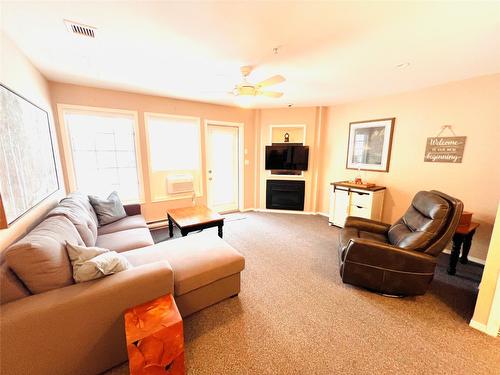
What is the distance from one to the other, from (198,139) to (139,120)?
1070 millimetres

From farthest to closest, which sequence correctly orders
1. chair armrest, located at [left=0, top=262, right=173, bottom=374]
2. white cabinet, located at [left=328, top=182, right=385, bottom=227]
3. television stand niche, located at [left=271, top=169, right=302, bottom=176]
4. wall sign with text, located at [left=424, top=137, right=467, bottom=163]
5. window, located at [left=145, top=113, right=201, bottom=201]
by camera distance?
1. television stand niche, located at [left=271, top=169, right=302, bottom=176]
2. window, located at [left=145, top=113, right=201, bottom=201]
3. white cabinet, located at [left=328, top=182, right=385, bottom=227]
4. wall sign with text, located at [left=424, top=137, right=467, bottom=163]
5. chair armrest, located at [left=0, top=262, right=173, bottom=374]

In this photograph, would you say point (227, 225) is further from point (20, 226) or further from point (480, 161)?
point (480, 161)

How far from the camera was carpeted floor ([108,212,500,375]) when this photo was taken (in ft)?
4.69

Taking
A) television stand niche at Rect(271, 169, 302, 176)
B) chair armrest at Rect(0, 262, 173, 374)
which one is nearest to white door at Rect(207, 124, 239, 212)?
television stand niche at Rect(271, 169, 302, 176)

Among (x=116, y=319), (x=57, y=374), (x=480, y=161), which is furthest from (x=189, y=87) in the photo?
(x=480, y=161)

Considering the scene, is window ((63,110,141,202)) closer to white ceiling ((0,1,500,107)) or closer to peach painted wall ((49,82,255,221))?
peach painted wall ((49,82,255,221))

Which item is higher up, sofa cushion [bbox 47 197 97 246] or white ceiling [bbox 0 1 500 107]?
white ceiling [bbox 0 1 500 107]

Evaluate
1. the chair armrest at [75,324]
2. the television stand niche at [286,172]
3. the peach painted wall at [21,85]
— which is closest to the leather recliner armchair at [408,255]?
the chair armrest at [75,324]

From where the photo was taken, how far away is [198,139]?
13.6 feet

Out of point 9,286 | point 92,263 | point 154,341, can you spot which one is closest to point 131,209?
point 92,263

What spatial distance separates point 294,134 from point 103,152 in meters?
3.84

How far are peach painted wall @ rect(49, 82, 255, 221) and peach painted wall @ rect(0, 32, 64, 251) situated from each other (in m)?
0.45

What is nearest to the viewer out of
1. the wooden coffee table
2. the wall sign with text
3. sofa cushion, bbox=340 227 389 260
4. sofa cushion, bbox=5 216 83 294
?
sofa cushion, bbox=5 216 83 294

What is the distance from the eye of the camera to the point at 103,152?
3.39 m
